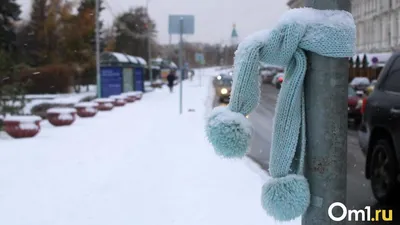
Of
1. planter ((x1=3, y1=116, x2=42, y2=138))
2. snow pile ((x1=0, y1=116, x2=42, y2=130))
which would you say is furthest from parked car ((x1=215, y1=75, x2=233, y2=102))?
planter ((x1=3, y1=116, x2=42, y2=138))

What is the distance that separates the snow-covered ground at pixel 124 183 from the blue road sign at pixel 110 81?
17.2 meters

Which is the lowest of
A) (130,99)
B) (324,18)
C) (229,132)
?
(130,99)

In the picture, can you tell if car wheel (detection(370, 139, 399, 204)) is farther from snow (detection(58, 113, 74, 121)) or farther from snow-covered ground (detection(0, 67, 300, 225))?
snow (detection(58, 113, 74, 121))

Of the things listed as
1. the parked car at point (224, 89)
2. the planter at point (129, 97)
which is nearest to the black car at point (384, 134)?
the parked car at point (224, 89)

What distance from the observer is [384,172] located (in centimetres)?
629

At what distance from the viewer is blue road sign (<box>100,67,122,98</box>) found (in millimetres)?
29953

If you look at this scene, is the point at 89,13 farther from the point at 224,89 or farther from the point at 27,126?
the point at 27,126

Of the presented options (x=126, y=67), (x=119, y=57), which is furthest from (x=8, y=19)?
(x=119, y=57)

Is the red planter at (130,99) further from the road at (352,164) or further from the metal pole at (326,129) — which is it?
the metal pole at (326,129)

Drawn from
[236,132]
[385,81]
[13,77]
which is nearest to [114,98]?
[13,77]

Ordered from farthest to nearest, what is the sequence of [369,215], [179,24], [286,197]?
A: [179,24]
[369,215]
[286,197]

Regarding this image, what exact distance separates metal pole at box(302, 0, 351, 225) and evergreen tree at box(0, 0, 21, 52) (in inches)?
1691

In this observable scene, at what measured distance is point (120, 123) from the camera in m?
17.1

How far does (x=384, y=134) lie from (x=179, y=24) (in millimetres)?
13061
